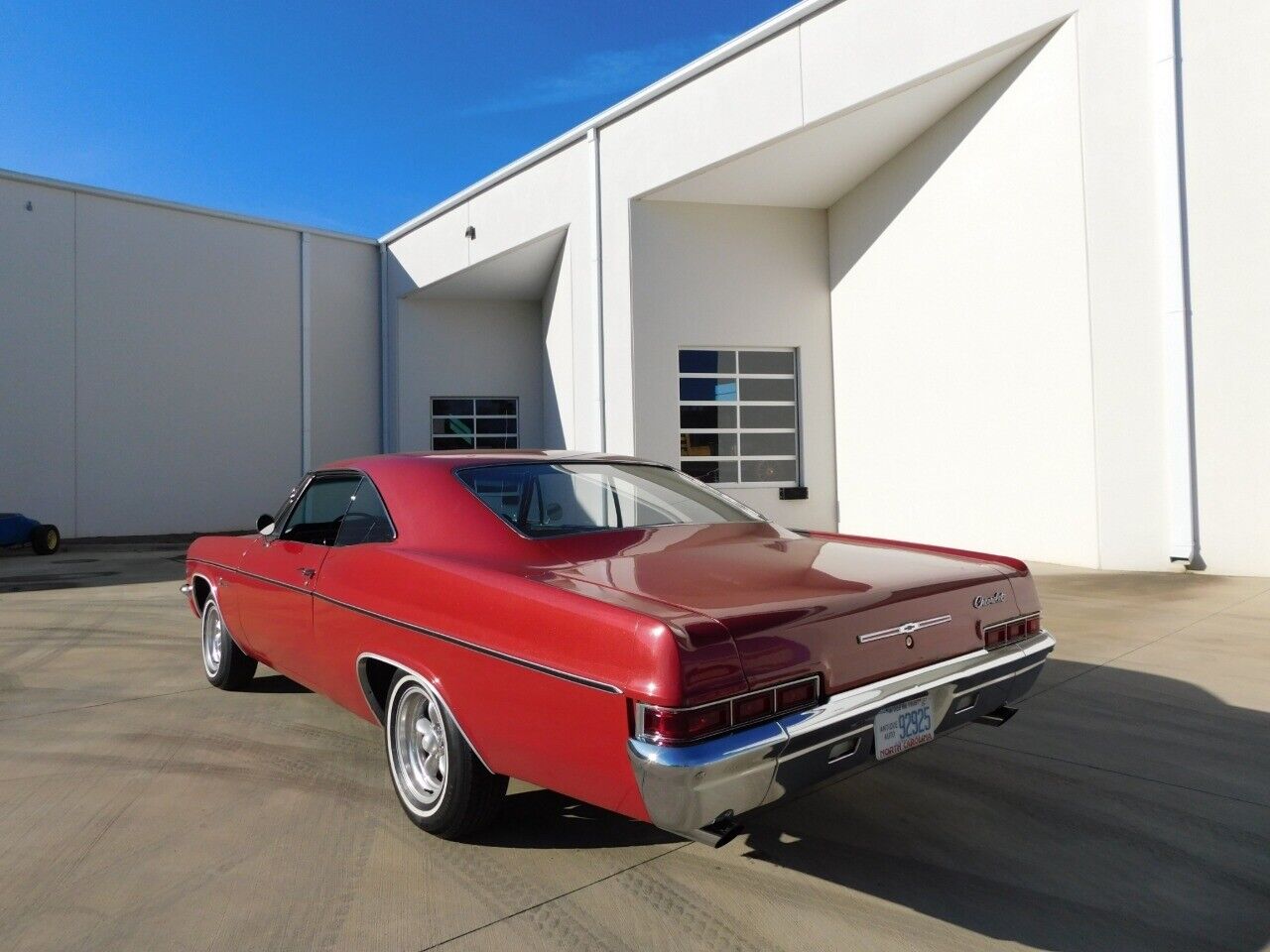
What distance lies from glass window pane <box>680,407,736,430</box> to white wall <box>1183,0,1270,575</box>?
5.68 meters

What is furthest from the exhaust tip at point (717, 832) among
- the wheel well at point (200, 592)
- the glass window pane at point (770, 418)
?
the glass window pane at point (770, 418)

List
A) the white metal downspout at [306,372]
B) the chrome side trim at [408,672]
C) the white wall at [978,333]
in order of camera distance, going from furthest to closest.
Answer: the white metal downspout at [306,372] → the white wall at [978,333] → the chrome side trim at [408,672]

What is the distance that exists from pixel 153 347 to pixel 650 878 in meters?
15.4

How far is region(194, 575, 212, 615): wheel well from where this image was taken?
195 inches

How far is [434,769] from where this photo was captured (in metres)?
2.87

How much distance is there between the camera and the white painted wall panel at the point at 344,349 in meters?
16.6

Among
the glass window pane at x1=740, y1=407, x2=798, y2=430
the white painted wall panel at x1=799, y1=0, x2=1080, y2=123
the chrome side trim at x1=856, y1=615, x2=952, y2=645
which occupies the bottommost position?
the chrome side trim at x1=856, y1=615, x2=952, y2=645

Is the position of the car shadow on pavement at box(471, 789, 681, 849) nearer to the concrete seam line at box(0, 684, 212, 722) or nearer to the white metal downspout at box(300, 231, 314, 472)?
the concrete seam line at box(0, 684, 212, 722)

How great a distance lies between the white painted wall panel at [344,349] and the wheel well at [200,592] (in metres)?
11.9

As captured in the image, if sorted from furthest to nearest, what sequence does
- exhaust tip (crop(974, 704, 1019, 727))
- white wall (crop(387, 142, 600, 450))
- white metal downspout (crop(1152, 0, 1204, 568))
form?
white wall (crop(387, 142, 600, 450))
white metal downspout (crop(1152, 0, 1204, 568))
exhaust tip (crop(974, 704, 1019, 727))

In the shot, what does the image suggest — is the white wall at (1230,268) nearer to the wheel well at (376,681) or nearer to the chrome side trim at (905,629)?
the chrome side trim at (905,629)

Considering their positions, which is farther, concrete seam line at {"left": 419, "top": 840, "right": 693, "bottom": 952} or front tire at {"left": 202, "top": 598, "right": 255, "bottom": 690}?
front tire at {"left": 202, "top": 598, "right": 255, "bottom": 690}

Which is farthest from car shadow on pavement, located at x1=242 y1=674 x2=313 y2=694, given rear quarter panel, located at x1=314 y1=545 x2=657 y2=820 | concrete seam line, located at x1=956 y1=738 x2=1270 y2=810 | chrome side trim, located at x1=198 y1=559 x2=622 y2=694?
concrete seam line, located at x1=956 y1=738 x2=1270 y2=810

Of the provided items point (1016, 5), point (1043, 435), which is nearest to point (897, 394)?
point (1043, 435)
